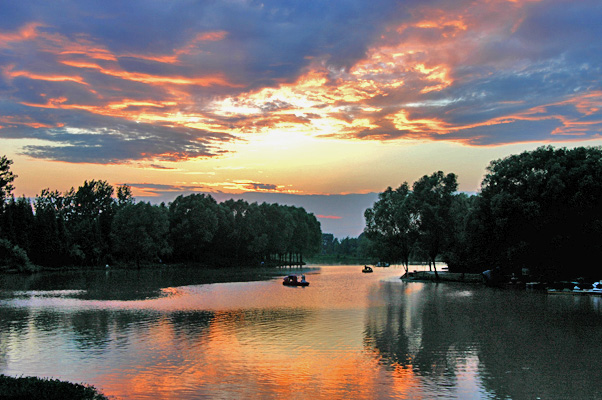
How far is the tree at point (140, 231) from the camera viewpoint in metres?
125

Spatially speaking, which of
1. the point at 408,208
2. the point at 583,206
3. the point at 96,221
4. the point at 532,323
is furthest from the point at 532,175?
the point at 96,221

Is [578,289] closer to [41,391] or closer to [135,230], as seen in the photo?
[41,391]

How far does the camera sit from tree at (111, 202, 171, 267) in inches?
4938

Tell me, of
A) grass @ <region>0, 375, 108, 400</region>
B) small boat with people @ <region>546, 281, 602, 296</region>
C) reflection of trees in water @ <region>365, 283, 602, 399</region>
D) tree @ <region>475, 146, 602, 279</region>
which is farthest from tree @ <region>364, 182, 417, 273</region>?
grass @ <region>0, 375, 108, 400</region>

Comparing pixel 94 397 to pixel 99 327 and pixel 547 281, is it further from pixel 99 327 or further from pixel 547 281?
pixel 547 281

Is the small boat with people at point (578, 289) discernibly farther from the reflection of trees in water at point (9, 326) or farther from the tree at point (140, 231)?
the tree at point (140, 231)

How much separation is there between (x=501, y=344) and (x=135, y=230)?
11162 centimetres

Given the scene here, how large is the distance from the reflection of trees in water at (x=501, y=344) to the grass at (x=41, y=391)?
1205 centimetres

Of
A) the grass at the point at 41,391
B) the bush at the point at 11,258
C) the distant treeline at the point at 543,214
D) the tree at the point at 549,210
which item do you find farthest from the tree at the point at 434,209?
the grass at the point at 41,391

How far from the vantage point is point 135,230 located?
125 m

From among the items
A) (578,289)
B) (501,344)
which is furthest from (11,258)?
(501,344)

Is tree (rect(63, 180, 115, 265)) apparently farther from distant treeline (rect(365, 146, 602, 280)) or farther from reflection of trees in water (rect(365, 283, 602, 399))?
reflection of trees in water (rect(365, 283, 602, 399))

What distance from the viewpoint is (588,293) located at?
57406mm

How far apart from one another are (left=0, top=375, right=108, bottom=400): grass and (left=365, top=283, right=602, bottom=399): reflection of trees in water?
39.5ft
